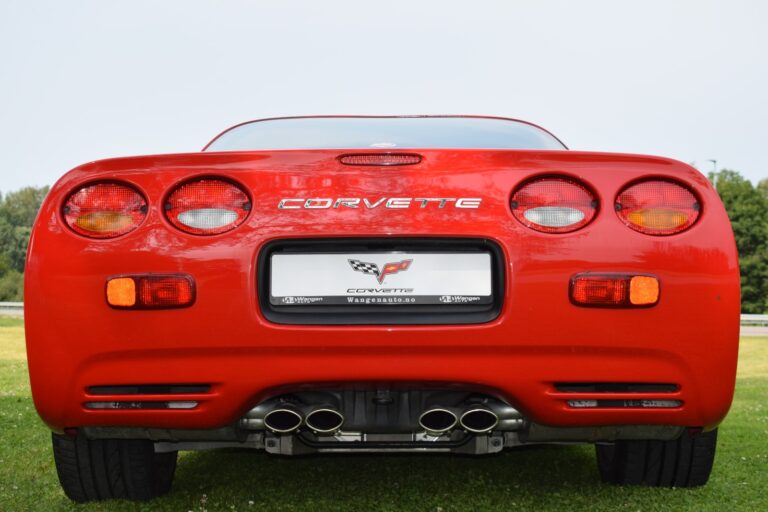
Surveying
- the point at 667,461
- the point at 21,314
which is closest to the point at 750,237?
the point at 21,314

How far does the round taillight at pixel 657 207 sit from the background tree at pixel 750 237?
57148 millimetres

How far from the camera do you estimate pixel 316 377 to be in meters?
2.30

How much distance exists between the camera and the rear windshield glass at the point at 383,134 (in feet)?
10.5

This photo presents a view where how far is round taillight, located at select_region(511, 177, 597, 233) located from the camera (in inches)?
93.6

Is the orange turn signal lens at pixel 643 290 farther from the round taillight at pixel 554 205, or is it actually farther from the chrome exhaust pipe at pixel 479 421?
the chrome exhaust pipe at pixel 479 421

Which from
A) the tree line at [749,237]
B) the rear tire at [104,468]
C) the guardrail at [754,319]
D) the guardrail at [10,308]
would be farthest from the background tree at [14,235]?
the rear tire at [104,468]

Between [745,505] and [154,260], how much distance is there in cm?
243

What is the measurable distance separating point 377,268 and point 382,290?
7cm

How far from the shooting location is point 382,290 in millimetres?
2350

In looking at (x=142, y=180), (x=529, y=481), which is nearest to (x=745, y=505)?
(x=529, y=481)

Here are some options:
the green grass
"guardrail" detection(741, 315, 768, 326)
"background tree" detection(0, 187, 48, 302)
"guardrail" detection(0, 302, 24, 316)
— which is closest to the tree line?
"background tree" detection(0, 187, 48, 302)

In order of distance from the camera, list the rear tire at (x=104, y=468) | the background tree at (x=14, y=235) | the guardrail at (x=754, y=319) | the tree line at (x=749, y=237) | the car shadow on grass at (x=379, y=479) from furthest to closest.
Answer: the background tree at (x=14, y=235) < the tree line at (x=749, y=237) < the guardrail at (x=754, y=319) < the car shadow on grass at (x=379, y=479) < the rear tire at (x=104, y=468)

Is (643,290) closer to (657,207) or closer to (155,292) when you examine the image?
(657,207)

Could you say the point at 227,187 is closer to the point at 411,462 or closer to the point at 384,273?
the point at 384,273
